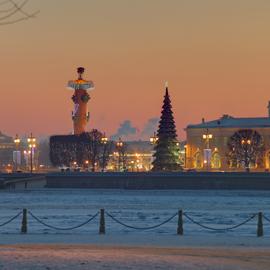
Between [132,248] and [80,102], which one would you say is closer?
[132,248]

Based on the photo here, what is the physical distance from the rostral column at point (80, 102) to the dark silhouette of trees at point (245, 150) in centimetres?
4354

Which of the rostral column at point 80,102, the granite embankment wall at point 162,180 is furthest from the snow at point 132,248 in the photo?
the rostral column at point 80,102

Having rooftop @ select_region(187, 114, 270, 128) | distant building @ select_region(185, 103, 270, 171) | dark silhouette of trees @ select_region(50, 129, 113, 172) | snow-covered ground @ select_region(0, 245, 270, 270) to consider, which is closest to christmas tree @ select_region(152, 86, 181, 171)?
dark silhouette of trees @ select_region(50, 129, 113, 172)

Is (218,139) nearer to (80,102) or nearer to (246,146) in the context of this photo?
(246,146)

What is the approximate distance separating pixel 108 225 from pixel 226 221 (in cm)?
717

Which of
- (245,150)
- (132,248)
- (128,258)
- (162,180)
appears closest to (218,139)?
(245,150)

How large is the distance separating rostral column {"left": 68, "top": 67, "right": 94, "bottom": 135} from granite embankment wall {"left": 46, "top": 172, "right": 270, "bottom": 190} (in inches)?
3241

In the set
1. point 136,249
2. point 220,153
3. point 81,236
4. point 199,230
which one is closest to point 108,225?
point 199,230

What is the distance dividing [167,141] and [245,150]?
41.2 meters

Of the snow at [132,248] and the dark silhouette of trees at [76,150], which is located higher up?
the dark silhouette of trees at [76,150]

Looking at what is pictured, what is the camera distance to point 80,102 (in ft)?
611

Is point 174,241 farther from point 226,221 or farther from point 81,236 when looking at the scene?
point 226,221

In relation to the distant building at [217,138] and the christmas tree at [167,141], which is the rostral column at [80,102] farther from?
the christmas tree at [167,141]

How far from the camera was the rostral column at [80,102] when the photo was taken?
185750 millimetres
